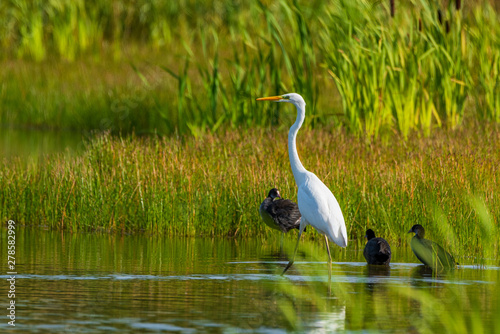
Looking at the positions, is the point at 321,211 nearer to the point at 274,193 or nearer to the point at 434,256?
the point at 434,256

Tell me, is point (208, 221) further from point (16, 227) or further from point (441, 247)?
point (441, 247)

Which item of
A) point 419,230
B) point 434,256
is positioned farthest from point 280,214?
point 434,256

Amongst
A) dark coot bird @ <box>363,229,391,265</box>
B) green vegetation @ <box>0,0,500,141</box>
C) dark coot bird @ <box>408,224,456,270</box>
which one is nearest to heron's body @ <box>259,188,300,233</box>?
dark coot bird @ <box>363,229,391,265</box>

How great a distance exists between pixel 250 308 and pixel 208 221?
4.06m

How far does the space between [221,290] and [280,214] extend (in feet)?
8.79

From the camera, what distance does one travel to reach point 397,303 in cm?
735

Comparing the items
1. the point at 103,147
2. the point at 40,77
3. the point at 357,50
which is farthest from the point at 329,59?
the point at 40,77

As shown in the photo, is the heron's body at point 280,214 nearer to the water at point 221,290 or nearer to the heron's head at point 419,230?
the water at point 221,290

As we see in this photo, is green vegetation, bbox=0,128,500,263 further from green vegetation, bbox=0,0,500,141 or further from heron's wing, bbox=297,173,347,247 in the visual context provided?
green vegetation, bbox=0,0,500,141

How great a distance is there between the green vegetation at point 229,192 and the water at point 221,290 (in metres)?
0.62

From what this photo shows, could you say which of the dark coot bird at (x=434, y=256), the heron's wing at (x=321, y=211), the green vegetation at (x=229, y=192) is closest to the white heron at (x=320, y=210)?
the heron's wing at (x=321, y=211)

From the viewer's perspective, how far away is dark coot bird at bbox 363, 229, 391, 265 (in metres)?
8.96

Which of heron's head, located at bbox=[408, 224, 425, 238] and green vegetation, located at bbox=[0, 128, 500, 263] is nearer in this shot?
heron's head, located at bbox=[408, 224, 425, 238]

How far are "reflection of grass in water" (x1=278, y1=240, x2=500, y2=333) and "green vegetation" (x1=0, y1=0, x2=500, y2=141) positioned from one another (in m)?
6.38
